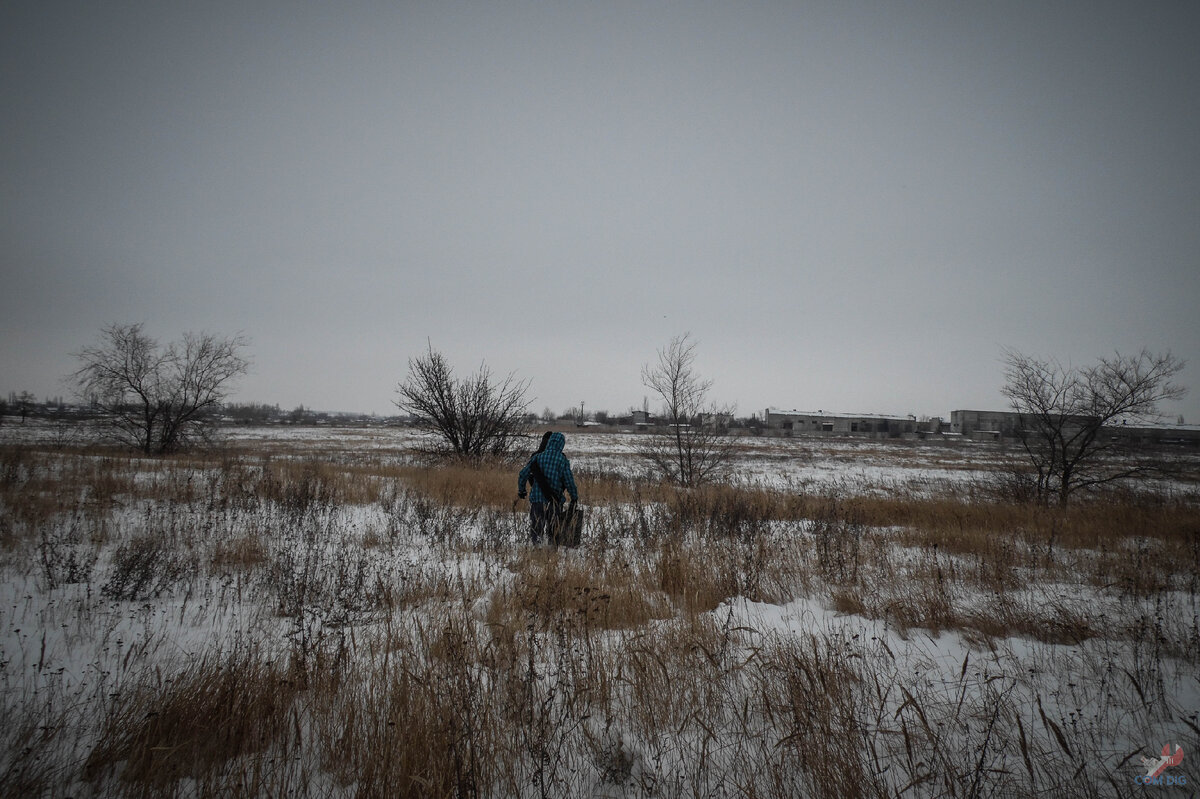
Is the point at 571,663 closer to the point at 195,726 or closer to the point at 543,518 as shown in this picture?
the point at 195,726

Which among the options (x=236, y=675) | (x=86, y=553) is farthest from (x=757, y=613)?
(x=86, y=553)

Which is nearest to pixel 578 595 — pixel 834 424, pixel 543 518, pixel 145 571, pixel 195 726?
pixel 543 518

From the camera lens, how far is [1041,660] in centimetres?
329

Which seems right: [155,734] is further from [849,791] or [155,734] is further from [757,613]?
[757,613]

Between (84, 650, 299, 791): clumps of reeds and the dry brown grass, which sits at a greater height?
(84, 650, 299, 791): clumps of reeds

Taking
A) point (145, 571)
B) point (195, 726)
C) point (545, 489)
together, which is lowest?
point (195, 726)

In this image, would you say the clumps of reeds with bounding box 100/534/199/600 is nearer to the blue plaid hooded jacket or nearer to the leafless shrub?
the leafless shrub

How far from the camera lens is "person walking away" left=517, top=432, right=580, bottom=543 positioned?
6293 millimetres

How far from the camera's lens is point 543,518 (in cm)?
632

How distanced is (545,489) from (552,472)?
0.26 metres

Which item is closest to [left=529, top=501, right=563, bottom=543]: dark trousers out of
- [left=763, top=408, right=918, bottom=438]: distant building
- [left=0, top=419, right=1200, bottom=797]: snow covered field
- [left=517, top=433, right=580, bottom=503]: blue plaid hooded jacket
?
[left=517, top=433, right=580, bottom=503]: blue plaid hooded jacket

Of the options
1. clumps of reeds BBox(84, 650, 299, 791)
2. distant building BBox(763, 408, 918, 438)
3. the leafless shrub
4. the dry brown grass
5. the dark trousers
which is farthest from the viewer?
distant building BBox(763, 408, 918, 438)

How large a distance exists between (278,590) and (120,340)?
2192 cm

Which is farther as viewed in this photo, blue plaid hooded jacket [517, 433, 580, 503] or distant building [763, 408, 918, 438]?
distant building [763, 408, 918, 438]
